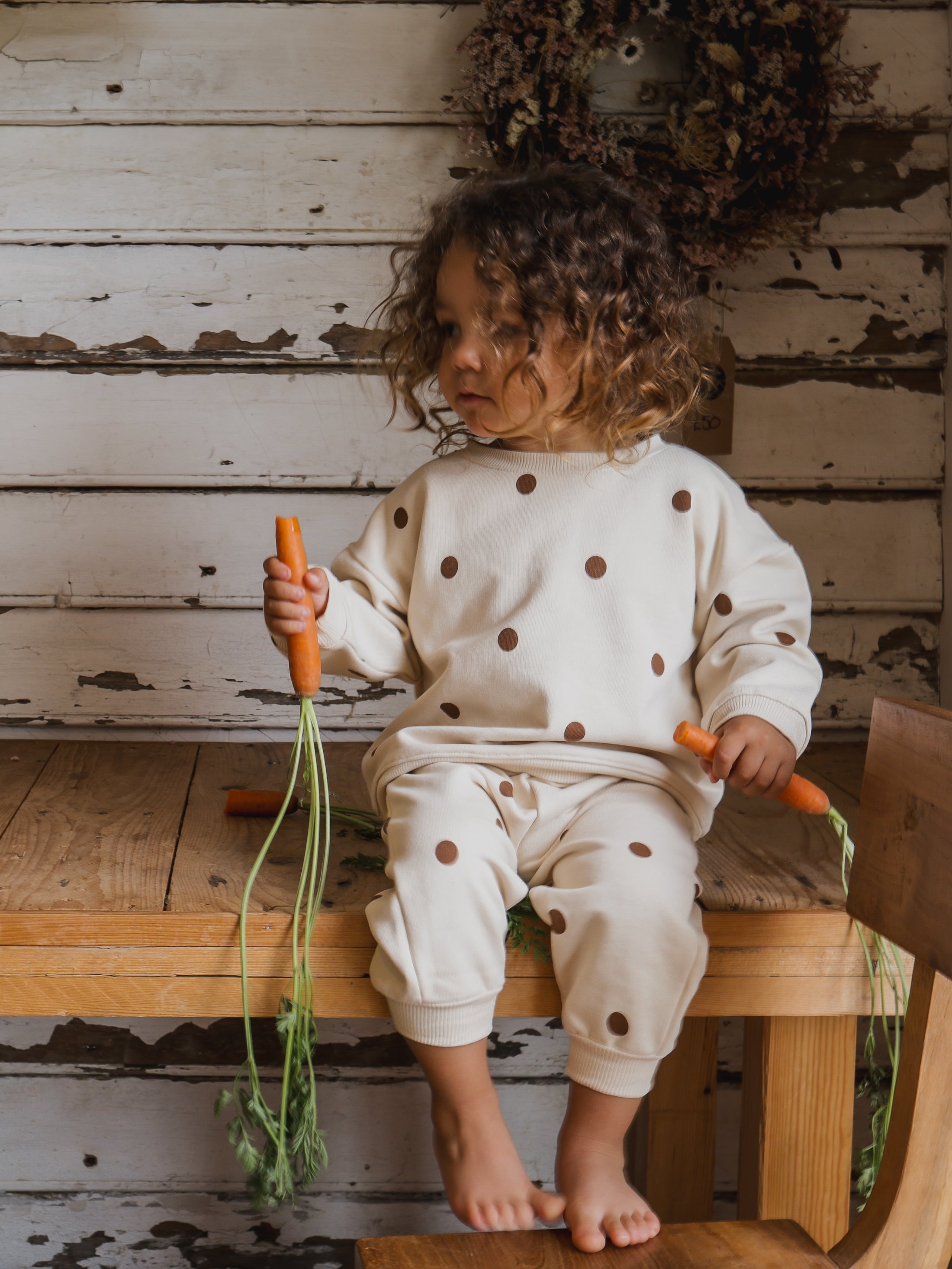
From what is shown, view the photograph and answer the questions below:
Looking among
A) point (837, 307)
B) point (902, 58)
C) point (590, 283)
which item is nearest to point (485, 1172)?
point (590, 283)

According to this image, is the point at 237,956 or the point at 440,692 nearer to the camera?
the point at 237,956

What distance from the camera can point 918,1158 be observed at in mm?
735

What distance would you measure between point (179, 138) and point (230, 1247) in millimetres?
1557

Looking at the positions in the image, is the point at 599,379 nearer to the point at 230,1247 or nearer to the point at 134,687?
the point at 134,687

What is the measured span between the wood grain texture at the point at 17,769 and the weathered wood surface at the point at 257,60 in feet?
2.68

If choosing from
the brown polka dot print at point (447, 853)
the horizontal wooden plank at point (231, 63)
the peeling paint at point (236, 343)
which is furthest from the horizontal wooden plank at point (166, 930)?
the horizontal wooden plank at point (231, 63)

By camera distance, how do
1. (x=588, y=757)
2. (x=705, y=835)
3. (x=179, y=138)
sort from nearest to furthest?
1. (x=588, y=757)
2. (x=705, y=835)
3. (x=179, y=138)

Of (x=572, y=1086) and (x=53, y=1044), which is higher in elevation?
(x=572, y=1086)

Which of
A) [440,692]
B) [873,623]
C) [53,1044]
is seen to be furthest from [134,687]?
[873,623]

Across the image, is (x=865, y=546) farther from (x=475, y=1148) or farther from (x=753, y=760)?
(x=475, y=1148)

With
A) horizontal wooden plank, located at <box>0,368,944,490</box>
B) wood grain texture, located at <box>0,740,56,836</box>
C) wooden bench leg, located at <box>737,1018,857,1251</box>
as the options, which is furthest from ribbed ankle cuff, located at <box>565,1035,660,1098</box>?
horizontal wooden plank, located at <box>0,368,944,490</box>

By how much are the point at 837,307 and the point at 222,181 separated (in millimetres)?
836

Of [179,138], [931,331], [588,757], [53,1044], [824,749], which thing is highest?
[179,138]

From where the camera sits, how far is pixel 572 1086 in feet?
2.97
